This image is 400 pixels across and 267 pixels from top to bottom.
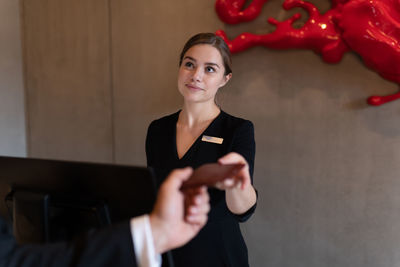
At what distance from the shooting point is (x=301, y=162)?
211 centimetres

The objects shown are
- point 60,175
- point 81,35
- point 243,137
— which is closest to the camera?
point 60,175

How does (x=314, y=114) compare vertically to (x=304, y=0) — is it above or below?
below

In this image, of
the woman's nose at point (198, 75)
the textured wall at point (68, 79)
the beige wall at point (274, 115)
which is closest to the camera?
the woman's nose at point (198, 75)

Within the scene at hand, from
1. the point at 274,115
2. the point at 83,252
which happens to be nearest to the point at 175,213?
the point at 83,252

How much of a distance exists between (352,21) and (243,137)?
39.3 inches

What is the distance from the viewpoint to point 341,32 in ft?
6.04

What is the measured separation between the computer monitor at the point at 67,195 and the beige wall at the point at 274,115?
5.12ft

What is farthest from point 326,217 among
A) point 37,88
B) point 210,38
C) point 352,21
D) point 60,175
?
point 37,88

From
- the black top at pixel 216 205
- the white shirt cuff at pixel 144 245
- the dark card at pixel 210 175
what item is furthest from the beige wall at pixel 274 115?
the white shirt cuff at pixel 144 245

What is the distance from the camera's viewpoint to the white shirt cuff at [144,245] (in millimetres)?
662

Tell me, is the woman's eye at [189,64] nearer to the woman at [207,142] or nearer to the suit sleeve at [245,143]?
the woman at [207,142]

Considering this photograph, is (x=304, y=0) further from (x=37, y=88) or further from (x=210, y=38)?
(x=37, y=88)

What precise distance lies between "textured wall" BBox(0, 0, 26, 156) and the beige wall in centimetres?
27

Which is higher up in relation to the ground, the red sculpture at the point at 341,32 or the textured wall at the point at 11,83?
the red sculpture at the point at 341,32
